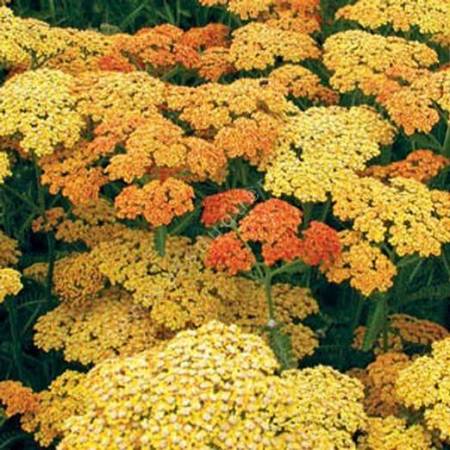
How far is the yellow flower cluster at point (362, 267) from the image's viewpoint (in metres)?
3.97

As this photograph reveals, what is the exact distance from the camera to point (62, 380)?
4.11 metres

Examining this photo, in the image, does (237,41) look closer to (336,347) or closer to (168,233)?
(168,233)

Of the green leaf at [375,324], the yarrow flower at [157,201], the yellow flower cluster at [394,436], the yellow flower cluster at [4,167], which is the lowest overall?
the yellow flower cluster at [394,436]

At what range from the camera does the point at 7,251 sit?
456cm

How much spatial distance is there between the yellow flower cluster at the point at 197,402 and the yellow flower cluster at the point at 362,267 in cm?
71

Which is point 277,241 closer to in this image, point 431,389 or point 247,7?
point 431,389

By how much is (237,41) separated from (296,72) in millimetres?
382

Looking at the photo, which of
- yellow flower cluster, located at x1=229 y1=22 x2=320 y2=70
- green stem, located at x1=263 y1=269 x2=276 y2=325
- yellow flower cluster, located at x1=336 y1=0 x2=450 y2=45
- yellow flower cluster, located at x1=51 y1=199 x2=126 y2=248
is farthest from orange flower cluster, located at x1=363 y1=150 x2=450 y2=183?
yellow flower cluster, located at x1=51 y1=199 x2=126 y2=248

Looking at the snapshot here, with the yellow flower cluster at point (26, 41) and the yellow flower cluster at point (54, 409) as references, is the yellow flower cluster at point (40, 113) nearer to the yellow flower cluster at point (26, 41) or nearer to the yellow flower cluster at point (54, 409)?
the yellow flower cluster at point (26, 41)

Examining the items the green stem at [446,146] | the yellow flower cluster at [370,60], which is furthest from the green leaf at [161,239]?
the green stem at [446,146]

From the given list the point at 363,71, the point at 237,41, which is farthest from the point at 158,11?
the point at 363,71

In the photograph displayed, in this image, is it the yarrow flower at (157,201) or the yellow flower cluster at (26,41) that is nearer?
the yarrow flower at (157,201)

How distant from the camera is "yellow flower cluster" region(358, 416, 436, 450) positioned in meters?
3.54

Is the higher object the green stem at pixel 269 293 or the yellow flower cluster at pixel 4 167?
the yellow flower cluster at pixel 4 167
